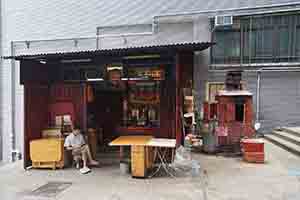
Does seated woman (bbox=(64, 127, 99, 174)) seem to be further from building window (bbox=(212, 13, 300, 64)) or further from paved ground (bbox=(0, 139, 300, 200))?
building window (bbox=(212, 13, 300, 64))

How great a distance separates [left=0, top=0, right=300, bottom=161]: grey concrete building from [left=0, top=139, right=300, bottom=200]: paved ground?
4.48 m

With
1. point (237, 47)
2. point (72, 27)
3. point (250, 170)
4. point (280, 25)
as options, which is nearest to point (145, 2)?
point (72, 27)

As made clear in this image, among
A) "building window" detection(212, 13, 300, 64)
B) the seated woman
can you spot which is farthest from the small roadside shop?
"building window" detection(212, 13, 300, 64)

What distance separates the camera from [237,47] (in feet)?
35.4

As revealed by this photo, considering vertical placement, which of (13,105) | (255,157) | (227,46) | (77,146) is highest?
(227,46)

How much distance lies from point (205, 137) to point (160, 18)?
5943 mm

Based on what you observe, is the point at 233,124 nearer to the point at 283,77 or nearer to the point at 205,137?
the point at 205,137

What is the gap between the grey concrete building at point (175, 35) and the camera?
10305mm

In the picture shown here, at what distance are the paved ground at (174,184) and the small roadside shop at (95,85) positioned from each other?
109 cm

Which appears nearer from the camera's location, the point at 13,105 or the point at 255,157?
the point at 255,157

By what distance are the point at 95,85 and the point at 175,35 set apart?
16.7ft

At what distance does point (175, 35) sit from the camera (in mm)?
11094

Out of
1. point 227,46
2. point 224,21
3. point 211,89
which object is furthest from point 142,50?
point 227,46

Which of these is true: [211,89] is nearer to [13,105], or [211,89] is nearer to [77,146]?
[77,146]
